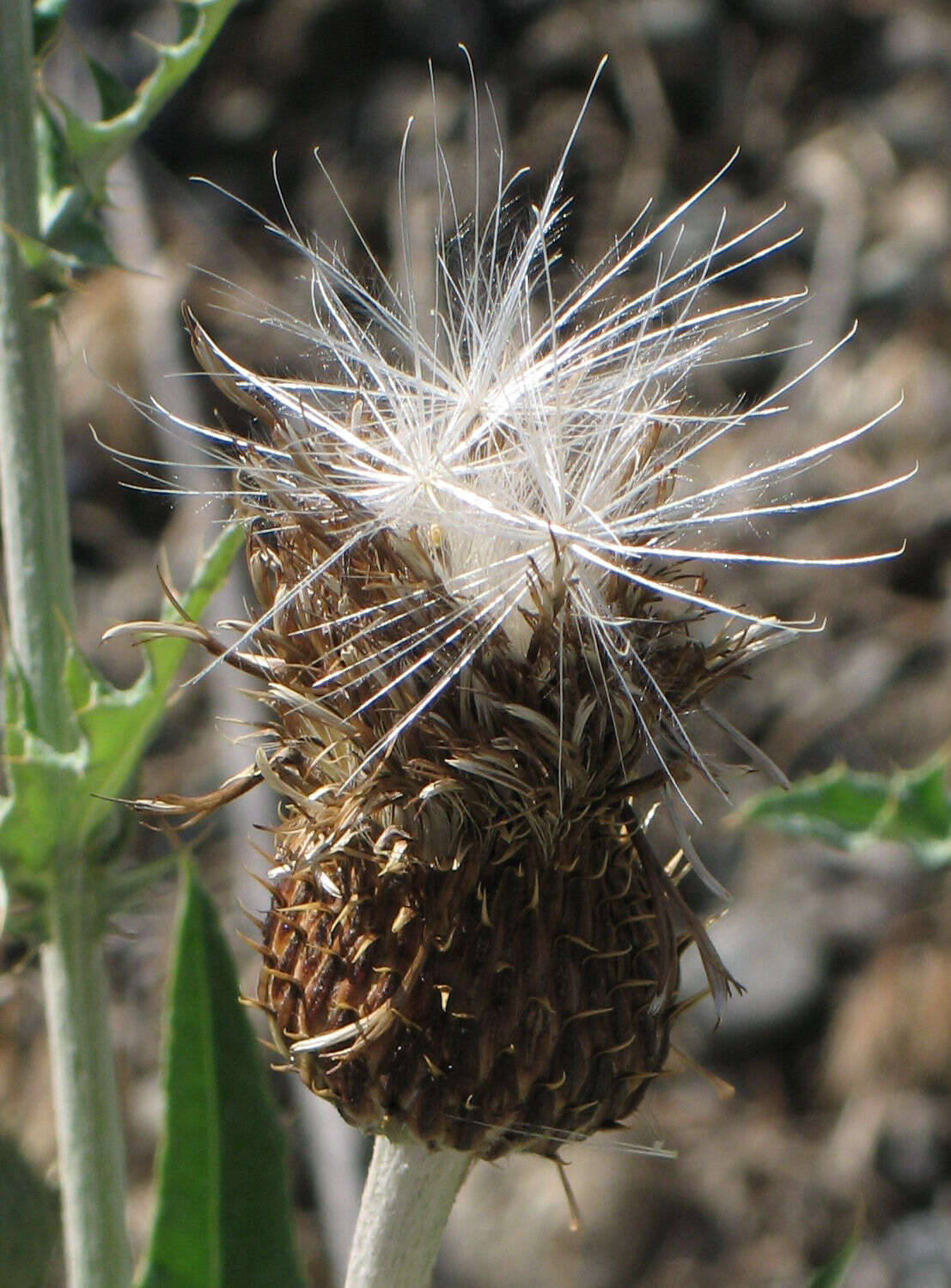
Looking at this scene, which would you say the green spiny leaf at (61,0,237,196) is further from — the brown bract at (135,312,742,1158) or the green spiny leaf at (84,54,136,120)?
the brown bract at (135,312,742,1158)

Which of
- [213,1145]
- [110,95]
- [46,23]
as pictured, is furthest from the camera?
[110,95]

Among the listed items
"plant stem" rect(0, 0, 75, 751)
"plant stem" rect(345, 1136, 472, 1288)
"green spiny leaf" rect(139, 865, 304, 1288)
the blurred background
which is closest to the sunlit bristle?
"plant stem" rect(0, 0, 75, 751)

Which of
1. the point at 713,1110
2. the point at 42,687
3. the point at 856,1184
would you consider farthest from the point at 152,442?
the point at 42,687

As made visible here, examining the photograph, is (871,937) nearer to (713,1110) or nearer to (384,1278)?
(713,1110)

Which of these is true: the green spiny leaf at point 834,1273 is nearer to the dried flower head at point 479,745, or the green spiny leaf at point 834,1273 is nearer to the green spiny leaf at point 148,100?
the dried flower head at point 479,745

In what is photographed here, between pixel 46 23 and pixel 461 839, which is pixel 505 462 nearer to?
pixel 461 839

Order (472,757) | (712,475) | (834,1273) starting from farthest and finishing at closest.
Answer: (712,475) → (834,1273) → (472,757)

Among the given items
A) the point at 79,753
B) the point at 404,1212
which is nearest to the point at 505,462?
the point at 79,753

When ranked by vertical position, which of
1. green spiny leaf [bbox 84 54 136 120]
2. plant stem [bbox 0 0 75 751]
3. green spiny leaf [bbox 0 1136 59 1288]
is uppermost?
green spiny leaf [bbox 84 54 136 120]
